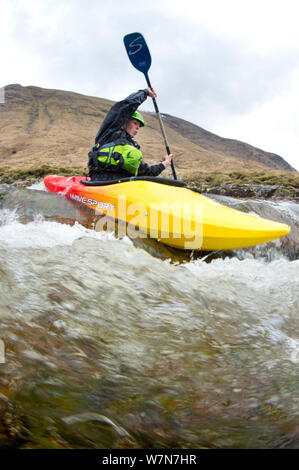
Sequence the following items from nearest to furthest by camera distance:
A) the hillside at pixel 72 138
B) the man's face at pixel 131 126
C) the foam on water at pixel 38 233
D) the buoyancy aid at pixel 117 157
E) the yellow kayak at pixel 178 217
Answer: the foam on water at pixel 38 233 < the yellow kayak at pixel 178 217 < the buoyancy aid at pixel 117 157 < the man's face at pixel 131 126 < the hillside at pixel 72 138

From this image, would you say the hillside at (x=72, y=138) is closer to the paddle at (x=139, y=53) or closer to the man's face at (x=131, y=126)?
the paddle at (x=139, y=53)

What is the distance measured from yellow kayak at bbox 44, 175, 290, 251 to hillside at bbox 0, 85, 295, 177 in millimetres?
19384

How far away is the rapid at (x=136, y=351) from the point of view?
1.28m

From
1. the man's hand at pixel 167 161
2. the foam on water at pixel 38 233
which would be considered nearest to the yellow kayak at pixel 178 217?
the foam on water at pixel 38 233

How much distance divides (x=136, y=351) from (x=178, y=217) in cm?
188

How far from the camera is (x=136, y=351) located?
182 centimetres

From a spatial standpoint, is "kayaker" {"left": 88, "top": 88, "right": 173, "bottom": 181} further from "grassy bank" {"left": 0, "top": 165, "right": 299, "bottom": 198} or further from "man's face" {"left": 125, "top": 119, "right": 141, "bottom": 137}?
"grassy bank" {"left": 0, "top": 165, "right": 299, "bottom": 198}

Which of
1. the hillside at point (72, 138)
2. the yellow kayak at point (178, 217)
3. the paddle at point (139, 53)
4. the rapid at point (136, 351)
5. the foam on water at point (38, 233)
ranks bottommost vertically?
the rapid at point (136, 351)

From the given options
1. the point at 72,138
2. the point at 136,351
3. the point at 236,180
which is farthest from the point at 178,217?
the point at 72,138

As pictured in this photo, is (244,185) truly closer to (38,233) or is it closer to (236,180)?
(236,180)

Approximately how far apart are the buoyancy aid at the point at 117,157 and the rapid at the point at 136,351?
1.49 m

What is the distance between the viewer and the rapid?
4.20 ft
